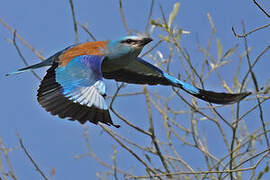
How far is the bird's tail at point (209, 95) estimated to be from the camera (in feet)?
11.4

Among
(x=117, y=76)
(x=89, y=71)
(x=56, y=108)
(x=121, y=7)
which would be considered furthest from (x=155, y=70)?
(x=56, y=108)

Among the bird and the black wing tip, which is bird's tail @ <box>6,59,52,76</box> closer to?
the bird

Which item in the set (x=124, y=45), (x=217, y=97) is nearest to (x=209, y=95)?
(x=217, y=97)

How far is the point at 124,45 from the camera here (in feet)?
11.7

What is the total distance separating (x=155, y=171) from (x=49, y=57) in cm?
104

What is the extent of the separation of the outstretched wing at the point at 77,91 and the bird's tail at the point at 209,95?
25.6 inches

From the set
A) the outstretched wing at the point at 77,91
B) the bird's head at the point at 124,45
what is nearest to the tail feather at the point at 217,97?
the bird's head at the point at 124,45

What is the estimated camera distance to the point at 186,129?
156 inches

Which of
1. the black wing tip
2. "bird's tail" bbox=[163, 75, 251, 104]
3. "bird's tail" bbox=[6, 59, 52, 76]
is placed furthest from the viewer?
"bird's tail" bbox=[6, 59, 52, 76]

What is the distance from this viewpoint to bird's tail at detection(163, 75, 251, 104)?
3477 mm

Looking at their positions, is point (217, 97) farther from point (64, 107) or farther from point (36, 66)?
point (36, 66)

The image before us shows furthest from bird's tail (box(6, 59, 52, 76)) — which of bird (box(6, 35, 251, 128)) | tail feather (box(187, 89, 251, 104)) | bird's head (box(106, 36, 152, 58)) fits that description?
tail feather (box(187, 89, 251, 104))

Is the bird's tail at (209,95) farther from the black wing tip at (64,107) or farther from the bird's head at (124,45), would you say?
the black wing tip at (64,107)

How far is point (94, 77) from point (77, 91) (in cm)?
16
